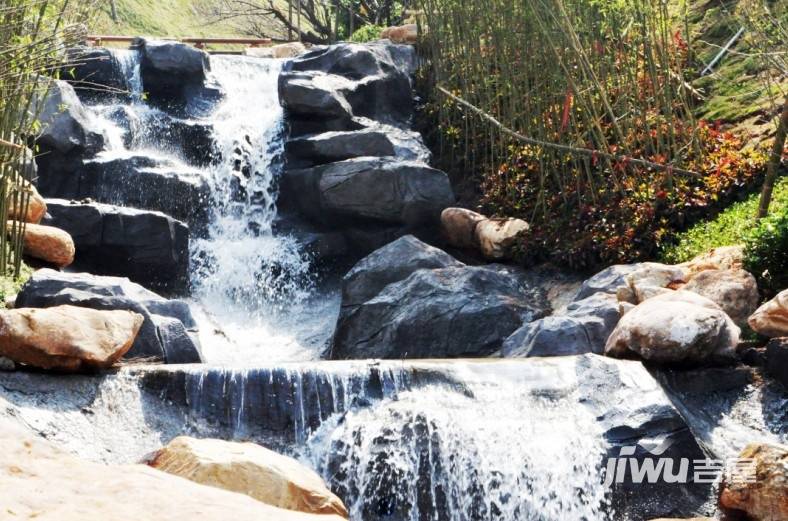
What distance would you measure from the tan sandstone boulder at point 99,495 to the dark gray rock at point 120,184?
847 centimetres

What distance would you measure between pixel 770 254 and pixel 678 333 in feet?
4.21

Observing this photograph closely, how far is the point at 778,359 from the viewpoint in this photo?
18.4 ft

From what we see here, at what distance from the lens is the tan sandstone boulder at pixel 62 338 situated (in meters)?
5.05

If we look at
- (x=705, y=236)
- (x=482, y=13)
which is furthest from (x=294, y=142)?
(x=705, y=236)

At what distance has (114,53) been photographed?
1152cm

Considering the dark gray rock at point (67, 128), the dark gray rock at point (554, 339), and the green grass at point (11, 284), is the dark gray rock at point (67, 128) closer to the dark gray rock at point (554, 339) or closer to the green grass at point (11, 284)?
the green grass at point (11, 284)

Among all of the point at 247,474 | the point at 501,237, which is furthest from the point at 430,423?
the point at 501,237

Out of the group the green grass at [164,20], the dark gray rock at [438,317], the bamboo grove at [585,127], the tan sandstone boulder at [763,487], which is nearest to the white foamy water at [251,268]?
the dark gray rock at [438,317]

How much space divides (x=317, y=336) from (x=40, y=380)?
3.66 meters

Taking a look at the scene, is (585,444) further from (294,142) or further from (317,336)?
(294,142)

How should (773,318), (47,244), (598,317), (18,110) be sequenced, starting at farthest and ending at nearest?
(47,244), (18,110), (598,317), (773,318)

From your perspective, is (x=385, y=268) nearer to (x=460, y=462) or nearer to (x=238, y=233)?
(x=238, y=233)

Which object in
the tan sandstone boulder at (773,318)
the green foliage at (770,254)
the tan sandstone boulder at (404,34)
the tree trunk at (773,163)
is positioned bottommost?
the tan sandstone boulder at (773,318)

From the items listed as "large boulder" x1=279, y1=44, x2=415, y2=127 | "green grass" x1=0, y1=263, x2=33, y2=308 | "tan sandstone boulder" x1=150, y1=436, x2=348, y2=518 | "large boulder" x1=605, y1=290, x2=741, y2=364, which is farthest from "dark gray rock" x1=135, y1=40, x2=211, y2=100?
"tan sandstone boulder" x1=150, y1=436, x2=348, y2=518
